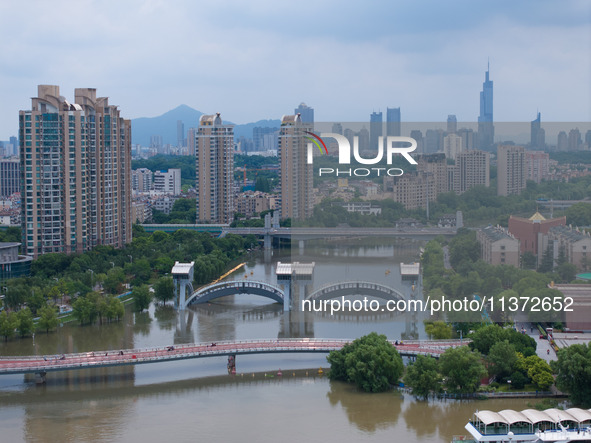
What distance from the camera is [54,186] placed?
1522 cm

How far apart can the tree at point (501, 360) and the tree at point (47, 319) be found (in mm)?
5070

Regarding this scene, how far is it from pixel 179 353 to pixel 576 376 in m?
3.58

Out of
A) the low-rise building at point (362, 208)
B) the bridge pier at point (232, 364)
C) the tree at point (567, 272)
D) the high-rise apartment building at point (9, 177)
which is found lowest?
the bridge pier at point (232, 364)

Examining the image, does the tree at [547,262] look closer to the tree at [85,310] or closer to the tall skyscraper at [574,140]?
the tall skyscraper at [574,140]

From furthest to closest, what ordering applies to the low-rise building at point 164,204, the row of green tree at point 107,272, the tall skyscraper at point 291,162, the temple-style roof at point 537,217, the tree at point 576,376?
the low-rise building at point 164,204
the tall skyscraper at point 291,162
the temple-style roof at point 537,217
the row of green tree at point 107,272
the tree at point 576,376

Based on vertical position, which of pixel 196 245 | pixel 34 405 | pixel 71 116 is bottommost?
pixel 34 405

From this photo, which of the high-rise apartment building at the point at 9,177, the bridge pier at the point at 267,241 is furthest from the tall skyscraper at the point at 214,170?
the high-rise apartment building at the point at 9,177

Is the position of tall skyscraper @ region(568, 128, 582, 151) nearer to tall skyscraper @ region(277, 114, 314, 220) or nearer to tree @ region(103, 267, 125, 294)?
tree @ region(103, 267, 125, 294)

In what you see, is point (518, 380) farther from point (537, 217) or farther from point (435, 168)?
point (435, 168)

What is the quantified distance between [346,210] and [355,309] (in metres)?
1.93

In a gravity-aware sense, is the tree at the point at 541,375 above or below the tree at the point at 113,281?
below

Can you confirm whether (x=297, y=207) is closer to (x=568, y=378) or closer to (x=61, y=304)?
(x=61, y=304)

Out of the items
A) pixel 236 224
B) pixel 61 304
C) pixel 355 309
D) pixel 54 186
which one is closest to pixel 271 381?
pixel 355 309

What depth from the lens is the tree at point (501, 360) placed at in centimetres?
855
